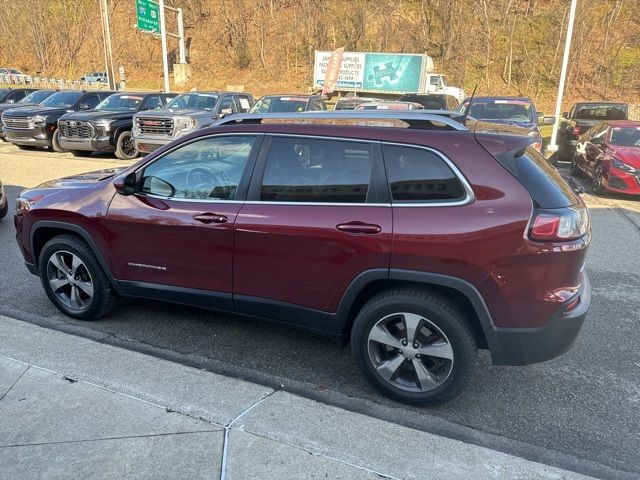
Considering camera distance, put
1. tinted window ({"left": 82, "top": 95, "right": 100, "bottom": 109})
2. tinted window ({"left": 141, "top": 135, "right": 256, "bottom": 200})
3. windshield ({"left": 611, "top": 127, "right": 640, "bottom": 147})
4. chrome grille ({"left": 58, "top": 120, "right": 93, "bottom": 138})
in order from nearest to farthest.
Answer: tinted window ({"left": 141, "top": 135, "right": 256, "bottom": 200}) → windshield ({"left": 611, "top": 127, "right": 640, "bottom": 147}) → chrome grille ({"left": 58, "top": 120, "right": 93, "bottom": 138}) → tinted window ({"left": 82, "top": 95, "right": 100, "bottom": 109})

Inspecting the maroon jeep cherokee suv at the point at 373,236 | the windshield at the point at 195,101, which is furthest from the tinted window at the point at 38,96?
the maroon jeep cherokee suv at the point at 373,236

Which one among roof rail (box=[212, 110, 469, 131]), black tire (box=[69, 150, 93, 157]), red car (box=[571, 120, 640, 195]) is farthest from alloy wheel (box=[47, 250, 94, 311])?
black tire (box=[69, 150, 93, 157])

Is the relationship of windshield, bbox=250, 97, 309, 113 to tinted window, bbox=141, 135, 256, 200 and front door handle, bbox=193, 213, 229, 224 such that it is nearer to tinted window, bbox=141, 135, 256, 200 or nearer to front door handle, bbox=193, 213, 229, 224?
tinted window, bbox=141, 135, 256, 200

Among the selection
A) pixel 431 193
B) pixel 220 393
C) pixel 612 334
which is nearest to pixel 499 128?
pixel 431 193

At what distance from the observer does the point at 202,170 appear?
3.63m

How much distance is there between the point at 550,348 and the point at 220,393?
77.3 inches

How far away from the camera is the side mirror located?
3.69 m

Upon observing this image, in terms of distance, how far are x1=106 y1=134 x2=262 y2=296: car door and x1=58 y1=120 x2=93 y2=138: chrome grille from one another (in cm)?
1058

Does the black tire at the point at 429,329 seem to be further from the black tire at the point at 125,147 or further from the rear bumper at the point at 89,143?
the rear bumper at the point at 89,143

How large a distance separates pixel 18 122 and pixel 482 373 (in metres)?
15.3

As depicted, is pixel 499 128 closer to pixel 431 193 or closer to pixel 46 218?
pixel 431 193

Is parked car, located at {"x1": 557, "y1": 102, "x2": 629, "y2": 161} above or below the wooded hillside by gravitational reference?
below

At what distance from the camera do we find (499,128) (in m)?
3.21

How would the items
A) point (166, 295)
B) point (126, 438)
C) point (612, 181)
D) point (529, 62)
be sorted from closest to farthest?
1. point (126, 438)
2. point (166, 295)
3. point (612, 181)
4. point (529, 62)
